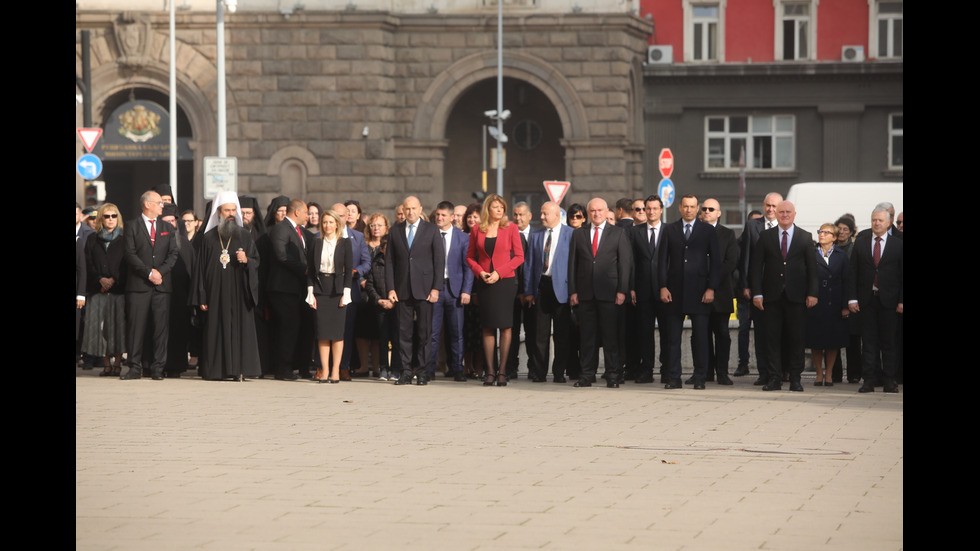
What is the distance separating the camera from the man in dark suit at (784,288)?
15.4 meters

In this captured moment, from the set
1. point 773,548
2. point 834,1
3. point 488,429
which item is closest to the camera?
point 773,548

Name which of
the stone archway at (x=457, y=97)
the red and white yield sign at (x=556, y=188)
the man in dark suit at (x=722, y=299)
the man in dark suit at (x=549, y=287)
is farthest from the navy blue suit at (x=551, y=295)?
the stone archway at (x=457, y=97)

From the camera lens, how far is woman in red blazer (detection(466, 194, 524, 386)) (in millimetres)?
15867

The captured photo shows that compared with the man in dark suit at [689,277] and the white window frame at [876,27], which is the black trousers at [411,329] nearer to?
the man in dark suit at [689,277]

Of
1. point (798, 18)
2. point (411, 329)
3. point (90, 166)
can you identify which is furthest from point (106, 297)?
point (798, 18)

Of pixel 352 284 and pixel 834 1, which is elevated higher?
pixel 834 1

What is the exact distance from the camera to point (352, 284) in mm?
16578

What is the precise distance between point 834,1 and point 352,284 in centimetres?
2985

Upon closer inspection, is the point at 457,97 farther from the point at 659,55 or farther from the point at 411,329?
the point at 411,329

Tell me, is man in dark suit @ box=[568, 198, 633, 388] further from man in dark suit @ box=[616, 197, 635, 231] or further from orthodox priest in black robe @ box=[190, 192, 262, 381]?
orthodox priest in black robe @ box=[190, 192, 262, 381]

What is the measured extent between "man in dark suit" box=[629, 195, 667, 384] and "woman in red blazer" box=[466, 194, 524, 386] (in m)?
1.27
